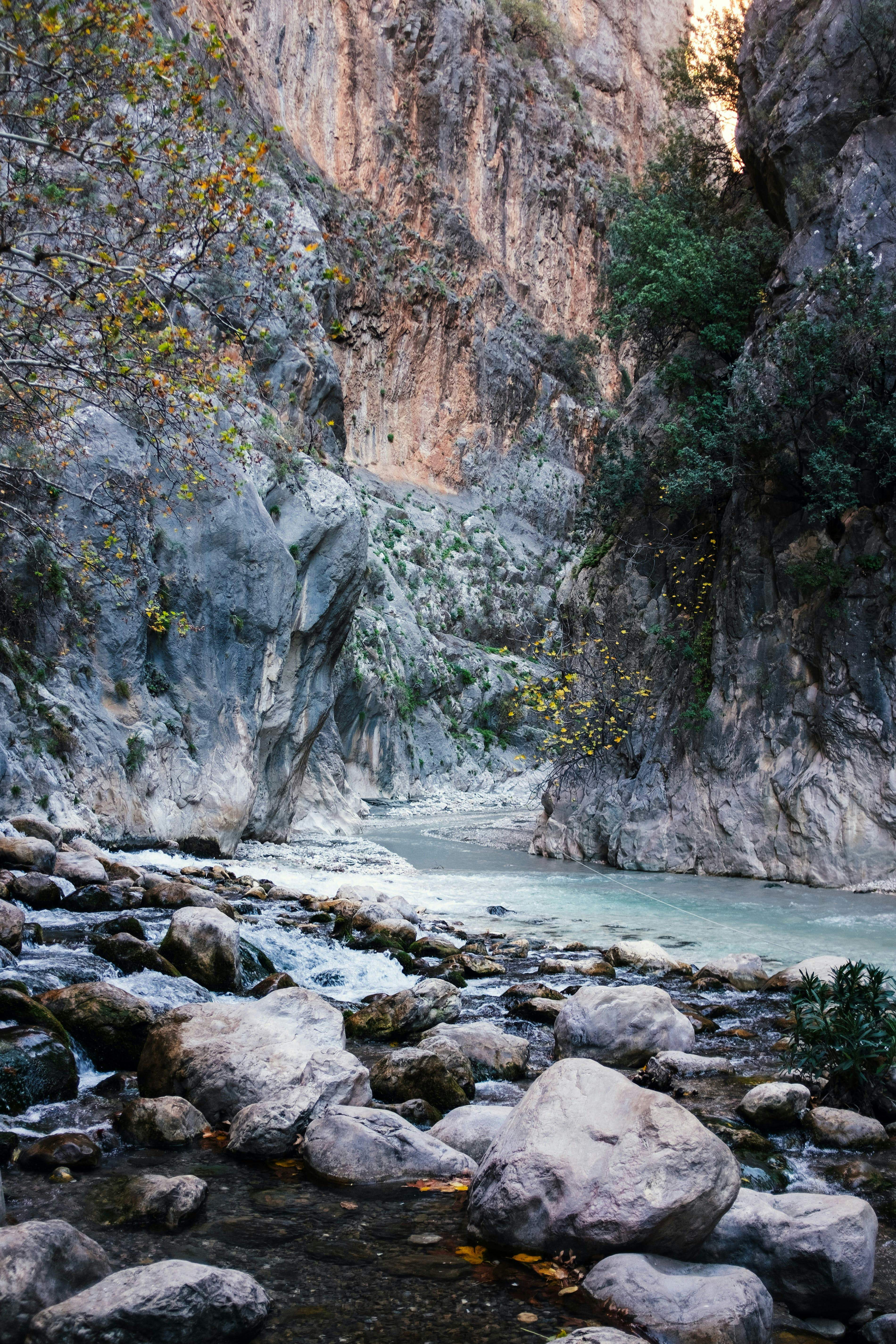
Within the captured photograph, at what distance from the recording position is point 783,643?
17.9m

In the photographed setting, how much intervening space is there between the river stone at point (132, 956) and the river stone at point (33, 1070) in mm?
1949

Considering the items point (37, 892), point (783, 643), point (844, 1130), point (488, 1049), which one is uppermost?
point (783, 643)

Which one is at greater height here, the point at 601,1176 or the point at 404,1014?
the point at 601,1176

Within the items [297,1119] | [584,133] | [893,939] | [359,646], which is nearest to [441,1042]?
[297,1119]

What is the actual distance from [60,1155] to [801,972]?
6744 millimetres

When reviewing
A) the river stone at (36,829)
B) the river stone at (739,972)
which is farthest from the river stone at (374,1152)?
the river stone at (36,829)

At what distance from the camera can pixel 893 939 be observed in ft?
37.9

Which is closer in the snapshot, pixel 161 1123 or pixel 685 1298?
pixel 685 1298

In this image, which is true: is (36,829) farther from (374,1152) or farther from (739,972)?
(374,1152)

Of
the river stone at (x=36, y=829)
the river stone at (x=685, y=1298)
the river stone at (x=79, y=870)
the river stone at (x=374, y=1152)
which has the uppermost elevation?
the river stone at (x=36, y=829)

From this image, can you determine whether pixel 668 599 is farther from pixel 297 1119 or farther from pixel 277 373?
pixel 297 1119

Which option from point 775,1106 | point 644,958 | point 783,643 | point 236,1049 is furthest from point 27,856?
point 783,643

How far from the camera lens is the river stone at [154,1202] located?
404 cm

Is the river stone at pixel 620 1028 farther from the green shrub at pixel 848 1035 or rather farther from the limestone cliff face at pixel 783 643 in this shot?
the limestone cliff face at pixel 783 643
